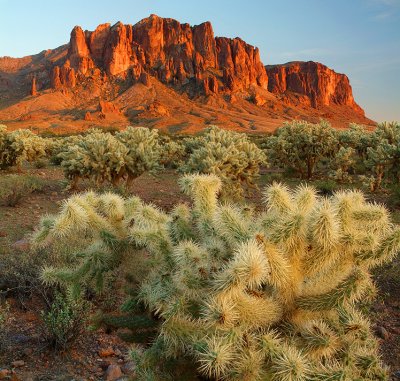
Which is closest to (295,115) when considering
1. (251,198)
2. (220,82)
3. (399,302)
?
(220,82)

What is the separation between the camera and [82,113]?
277 feet

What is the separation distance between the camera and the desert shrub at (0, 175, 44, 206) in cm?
Result: 1106

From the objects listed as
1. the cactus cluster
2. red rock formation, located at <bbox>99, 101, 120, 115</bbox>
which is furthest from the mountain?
the cactus cluster

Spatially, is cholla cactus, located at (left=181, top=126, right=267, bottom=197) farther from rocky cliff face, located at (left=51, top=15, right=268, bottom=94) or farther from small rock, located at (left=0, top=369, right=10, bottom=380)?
rocky cliff face, located at (left=51, top=15, right=268, bottom=94)

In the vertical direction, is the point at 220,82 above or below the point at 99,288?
above

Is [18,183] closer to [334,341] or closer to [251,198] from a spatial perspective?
[251,198]

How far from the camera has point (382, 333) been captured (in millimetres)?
4969

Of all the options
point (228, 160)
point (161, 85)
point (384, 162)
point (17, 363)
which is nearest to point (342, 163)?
point (384, 162)

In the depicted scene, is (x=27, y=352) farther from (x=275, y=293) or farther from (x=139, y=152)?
(x=139, y=152)

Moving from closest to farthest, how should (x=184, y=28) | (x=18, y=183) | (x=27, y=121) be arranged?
(x=18, y=183), (x=27, y=121), (x=184, y=28)

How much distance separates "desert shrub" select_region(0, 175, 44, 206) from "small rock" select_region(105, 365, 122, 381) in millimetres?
7822

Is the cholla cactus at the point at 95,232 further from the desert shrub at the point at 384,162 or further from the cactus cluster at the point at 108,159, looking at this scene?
the desert shrub at the point at 384,162

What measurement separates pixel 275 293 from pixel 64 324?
2.36 m

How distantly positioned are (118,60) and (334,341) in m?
115
